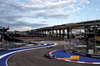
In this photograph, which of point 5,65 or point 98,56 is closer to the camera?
point 5,65

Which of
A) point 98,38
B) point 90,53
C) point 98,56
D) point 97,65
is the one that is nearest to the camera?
point 97,65

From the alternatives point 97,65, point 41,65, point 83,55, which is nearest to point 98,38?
point 83,55

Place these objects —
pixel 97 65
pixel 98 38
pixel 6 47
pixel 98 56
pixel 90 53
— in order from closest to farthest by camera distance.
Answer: pixel 97 65, pixel 98 56, pixel 90 53, pixel 6 47, pixel 98 38

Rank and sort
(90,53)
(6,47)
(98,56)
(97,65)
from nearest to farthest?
(97,65)
(98,56)
(90,53)
(6,47)

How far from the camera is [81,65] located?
39.2 ft

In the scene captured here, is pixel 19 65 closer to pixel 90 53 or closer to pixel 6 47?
pixel 90 53

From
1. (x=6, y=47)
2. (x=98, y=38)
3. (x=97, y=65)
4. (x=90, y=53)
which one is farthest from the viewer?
(x=98, y=38)

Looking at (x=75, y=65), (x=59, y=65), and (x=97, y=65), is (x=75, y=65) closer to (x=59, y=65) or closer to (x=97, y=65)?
(x=59, y=65)

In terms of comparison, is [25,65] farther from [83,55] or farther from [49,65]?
[83,55]

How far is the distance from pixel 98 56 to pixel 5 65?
1417 cm

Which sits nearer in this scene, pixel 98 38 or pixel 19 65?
pixel 19 65

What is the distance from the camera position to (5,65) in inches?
476

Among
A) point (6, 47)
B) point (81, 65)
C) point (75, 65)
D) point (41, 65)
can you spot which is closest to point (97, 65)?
point (81, 65)

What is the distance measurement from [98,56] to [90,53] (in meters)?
1.54
